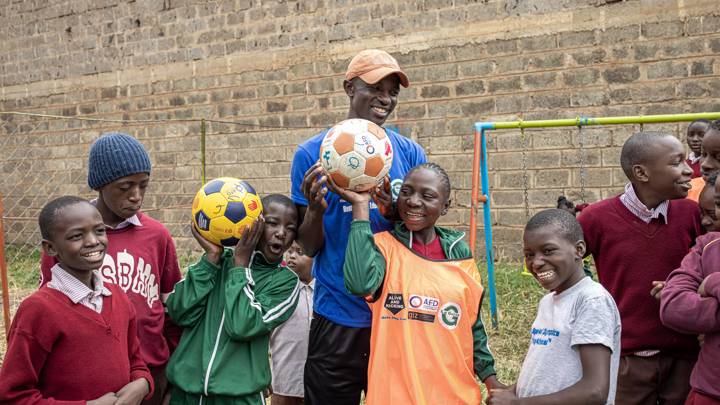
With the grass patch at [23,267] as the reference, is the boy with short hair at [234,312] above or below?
above

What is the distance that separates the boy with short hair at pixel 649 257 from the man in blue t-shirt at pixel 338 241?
952 mm

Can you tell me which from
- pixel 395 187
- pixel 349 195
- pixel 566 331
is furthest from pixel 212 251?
pixel 566 331

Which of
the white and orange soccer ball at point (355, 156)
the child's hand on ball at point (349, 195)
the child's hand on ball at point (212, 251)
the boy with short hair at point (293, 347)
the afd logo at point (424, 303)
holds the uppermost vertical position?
the white and orange soccer ball at point (355, 156)

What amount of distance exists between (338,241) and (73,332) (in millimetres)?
1031

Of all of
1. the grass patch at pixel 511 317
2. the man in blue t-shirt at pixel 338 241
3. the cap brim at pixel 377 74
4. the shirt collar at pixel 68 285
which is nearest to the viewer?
the shirt collar at pixel 68 285

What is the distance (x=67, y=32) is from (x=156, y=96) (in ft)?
6.38

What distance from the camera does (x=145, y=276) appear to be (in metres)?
2.80

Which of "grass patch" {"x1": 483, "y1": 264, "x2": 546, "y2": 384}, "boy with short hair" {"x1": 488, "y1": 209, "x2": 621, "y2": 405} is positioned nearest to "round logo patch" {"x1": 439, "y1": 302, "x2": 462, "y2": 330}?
"boy with short hair" {"x1": 488, "y1": 209, "x2": 621, "y2": 405}

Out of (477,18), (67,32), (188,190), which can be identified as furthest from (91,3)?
(477,18)

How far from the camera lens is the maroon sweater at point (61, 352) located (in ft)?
7.43

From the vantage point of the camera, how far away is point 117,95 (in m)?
10.1

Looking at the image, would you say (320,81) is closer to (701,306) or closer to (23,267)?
(23,267)

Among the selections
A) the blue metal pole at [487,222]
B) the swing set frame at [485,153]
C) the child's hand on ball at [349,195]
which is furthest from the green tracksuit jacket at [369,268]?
the blue metal pole at [487,222]

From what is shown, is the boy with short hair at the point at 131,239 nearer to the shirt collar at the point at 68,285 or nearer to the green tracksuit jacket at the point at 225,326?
the green tracksuit jacket at the point at 225,326
